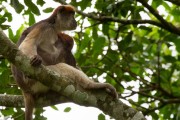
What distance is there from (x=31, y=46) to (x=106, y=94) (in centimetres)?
111

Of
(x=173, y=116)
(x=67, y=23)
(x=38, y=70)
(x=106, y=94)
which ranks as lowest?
(x=173, y=116)

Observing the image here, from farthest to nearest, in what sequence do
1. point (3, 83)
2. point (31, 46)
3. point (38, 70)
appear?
1. point (3, 83)
2. point (31, 46)
3. point (38, 70)

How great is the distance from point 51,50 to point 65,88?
56.0 inches

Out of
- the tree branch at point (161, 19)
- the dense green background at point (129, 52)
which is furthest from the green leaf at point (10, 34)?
the tree branch at point (161, 19)

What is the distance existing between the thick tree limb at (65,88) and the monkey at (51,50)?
0.80 feet

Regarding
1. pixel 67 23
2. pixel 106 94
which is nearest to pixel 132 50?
pixel 67 23

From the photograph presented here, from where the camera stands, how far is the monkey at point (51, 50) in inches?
172

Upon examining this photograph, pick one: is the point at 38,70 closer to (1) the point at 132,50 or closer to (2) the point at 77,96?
(2) the point at 77,96

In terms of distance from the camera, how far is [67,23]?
17.7ft

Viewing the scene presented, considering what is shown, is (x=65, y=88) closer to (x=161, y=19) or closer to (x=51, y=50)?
(x=51, y=50)

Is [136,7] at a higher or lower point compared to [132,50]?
higher

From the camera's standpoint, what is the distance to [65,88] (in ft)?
12.1

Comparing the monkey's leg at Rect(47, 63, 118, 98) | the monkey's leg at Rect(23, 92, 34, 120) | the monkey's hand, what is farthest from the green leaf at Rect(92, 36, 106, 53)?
the monkey's hand

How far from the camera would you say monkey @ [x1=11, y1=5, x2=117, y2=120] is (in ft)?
14.3
